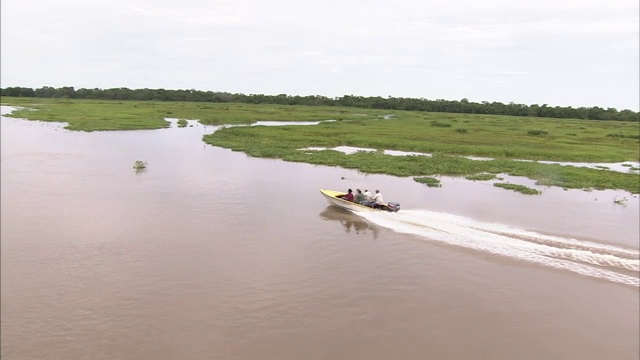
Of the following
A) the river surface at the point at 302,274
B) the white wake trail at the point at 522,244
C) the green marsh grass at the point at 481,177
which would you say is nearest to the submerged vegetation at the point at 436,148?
the green marsh grass at the point at 481,177

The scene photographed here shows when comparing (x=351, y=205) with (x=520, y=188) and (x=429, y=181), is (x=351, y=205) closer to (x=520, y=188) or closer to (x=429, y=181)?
(x=429, y=181)

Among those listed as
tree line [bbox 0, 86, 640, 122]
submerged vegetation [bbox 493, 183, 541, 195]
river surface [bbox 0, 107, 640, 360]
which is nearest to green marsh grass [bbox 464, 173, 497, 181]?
submerged vegetation [bbox 493, 183, 541, 195]

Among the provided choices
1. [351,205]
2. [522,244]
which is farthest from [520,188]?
[351,205]

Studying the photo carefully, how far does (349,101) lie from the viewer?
13612 cm

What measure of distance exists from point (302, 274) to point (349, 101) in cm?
12565

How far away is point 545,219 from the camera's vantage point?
67.2 feet

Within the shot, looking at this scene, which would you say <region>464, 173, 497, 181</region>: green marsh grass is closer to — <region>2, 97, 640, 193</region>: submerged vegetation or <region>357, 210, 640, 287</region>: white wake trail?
<region>2, 97, 640, 193</region>: submerged vegetation

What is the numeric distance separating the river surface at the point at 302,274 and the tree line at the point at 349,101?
323ft

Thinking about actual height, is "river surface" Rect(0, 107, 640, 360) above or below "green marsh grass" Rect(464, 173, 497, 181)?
below

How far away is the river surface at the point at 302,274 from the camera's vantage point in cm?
1012

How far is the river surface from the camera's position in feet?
33.2

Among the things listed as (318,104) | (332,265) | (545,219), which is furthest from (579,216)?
(318,104)

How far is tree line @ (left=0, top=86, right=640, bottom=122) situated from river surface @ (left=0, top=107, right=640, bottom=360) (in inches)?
3872

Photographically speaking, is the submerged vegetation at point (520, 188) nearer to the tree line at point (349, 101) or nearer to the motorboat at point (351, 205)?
the motorboat at point (351, 205)
